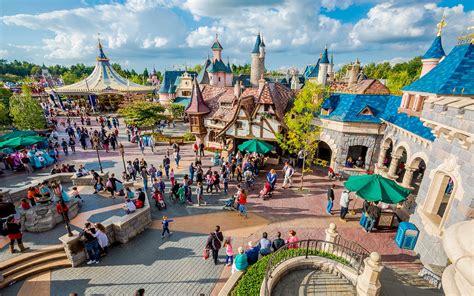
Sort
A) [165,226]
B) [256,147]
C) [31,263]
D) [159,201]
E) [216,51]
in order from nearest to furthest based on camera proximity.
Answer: [31,263] < [165,226] < [159,201] < [256,147] < [216,51]

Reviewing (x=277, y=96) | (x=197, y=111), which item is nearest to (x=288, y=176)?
(x=277, y=96)

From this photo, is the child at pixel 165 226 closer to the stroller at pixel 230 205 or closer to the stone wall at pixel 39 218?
the stroller at pixel 230 205

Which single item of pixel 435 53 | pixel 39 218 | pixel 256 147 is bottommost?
pixel 39 218

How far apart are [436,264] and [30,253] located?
15934 mm

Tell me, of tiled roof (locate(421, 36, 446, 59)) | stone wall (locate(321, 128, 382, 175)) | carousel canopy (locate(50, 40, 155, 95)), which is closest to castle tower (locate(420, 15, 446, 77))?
tiled roof (locate(421, 36, 446, 59))

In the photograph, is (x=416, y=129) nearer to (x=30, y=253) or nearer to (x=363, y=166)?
(x=363, y=166)

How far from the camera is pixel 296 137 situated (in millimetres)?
15453

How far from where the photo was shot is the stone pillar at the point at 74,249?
29.2 ft

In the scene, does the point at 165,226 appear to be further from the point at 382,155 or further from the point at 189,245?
the point at 382,155

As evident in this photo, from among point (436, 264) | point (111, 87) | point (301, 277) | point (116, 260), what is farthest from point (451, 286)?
point (111, 87)

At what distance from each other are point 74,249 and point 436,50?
23.0 m

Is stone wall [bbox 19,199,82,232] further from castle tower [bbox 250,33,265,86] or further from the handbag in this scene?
castle tower [bbox 250,33,265,86]

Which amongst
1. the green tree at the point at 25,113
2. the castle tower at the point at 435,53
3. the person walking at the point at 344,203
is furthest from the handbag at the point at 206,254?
the green tree at the point at 25,113

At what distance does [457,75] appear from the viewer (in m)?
10.6
